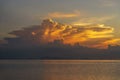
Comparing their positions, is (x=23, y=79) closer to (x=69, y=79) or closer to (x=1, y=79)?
(x=1, y=79)

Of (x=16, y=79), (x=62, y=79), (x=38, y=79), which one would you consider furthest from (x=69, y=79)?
(x=16, y=79)

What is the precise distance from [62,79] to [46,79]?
2.52m

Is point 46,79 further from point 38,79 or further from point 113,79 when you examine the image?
point 113,79

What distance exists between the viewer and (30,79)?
2148 inches

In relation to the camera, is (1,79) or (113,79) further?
(113,79)

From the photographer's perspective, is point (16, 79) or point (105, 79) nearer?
point (16, 79)

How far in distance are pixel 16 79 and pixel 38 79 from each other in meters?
4.17

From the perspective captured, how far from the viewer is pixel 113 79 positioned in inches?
Answer: 2217

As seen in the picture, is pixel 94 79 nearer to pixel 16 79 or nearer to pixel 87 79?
pixel 87 79

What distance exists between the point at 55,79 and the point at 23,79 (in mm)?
5071

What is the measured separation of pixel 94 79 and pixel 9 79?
13.2 m

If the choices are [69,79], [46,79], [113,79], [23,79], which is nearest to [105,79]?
[113,79]

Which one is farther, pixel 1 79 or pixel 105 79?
pixel 105 79

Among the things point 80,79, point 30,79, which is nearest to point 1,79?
point 30,79
